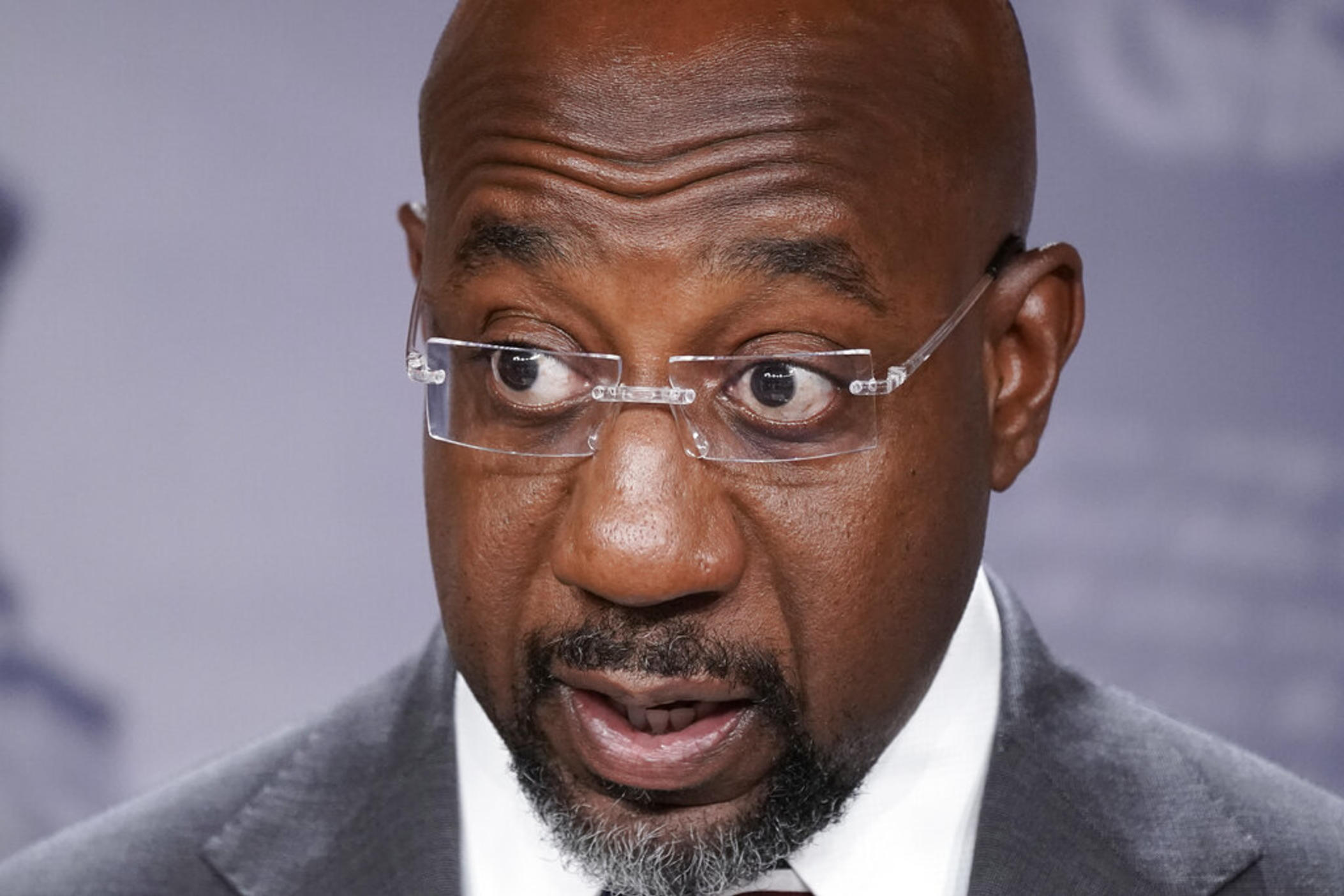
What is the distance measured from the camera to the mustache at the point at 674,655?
2256mm

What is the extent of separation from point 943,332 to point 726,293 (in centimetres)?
31

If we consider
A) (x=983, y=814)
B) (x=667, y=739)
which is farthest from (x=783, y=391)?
(x=983, y=814)

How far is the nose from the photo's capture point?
2.19 meters

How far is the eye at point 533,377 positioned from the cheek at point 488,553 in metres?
0.08

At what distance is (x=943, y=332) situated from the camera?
7.78 feet

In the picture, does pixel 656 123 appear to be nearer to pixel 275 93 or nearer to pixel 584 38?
pixel 584 38

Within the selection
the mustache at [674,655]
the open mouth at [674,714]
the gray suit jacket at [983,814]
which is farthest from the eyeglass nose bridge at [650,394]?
the gray suit jacket at [983,814]

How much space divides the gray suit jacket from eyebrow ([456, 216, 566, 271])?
2.32 ft

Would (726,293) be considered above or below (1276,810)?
above

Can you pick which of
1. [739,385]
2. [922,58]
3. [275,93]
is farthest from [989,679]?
[275,93]

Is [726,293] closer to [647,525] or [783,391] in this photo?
[783,391]

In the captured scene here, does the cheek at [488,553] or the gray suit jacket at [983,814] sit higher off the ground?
the cheek at [488,553]

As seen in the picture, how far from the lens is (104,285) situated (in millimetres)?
3832

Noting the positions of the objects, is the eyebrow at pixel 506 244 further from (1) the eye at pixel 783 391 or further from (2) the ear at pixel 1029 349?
(2) the ear at pixel 1029 349
